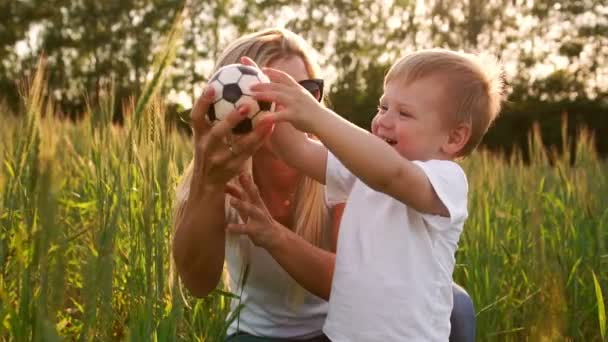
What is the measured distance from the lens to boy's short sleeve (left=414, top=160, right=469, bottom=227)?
5.47 ft

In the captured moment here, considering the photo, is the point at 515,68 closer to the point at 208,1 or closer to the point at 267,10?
the point at 267,10

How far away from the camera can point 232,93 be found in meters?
1.56

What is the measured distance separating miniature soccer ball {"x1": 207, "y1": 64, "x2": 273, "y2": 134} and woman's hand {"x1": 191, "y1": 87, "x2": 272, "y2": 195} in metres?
0.01

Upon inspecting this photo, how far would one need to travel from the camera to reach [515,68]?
2298cm

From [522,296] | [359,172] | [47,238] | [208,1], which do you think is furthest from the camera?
[208,1]

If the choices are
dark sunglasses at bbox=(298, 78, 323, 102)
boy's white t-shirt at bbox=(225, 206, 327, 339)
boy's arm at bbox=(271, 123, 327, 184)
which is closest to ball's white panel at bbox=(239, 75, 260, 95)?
boy's arm at bbox=(271, 123, 327, 184)

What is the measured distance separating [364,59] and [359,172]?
20934 mm

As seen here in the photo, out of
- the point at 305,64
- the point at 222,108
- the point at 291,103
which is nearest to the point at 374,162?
the point at 291,103

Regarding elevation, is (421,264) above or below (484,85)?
below

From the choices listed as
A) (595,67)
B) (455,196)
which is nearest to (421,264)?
(455,196)

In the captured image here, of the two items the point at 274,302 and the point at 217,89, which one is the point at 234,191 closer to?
the point at 217,89

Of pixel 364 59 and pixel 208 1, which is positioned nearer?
pixel 208 1

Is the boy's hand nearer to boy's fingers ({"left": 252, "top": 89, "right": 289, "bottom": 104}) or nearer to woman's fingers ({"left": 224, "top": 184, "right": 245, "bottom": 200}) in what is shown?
Answer: boy's fingers ({"left": 252, "top": 89, "right": 289, "bottom": 104})

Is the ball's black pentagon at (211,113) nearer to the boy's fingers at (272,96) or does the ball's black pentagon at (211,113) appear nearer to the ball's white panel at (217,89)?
the ball's white panel at (217,89)
